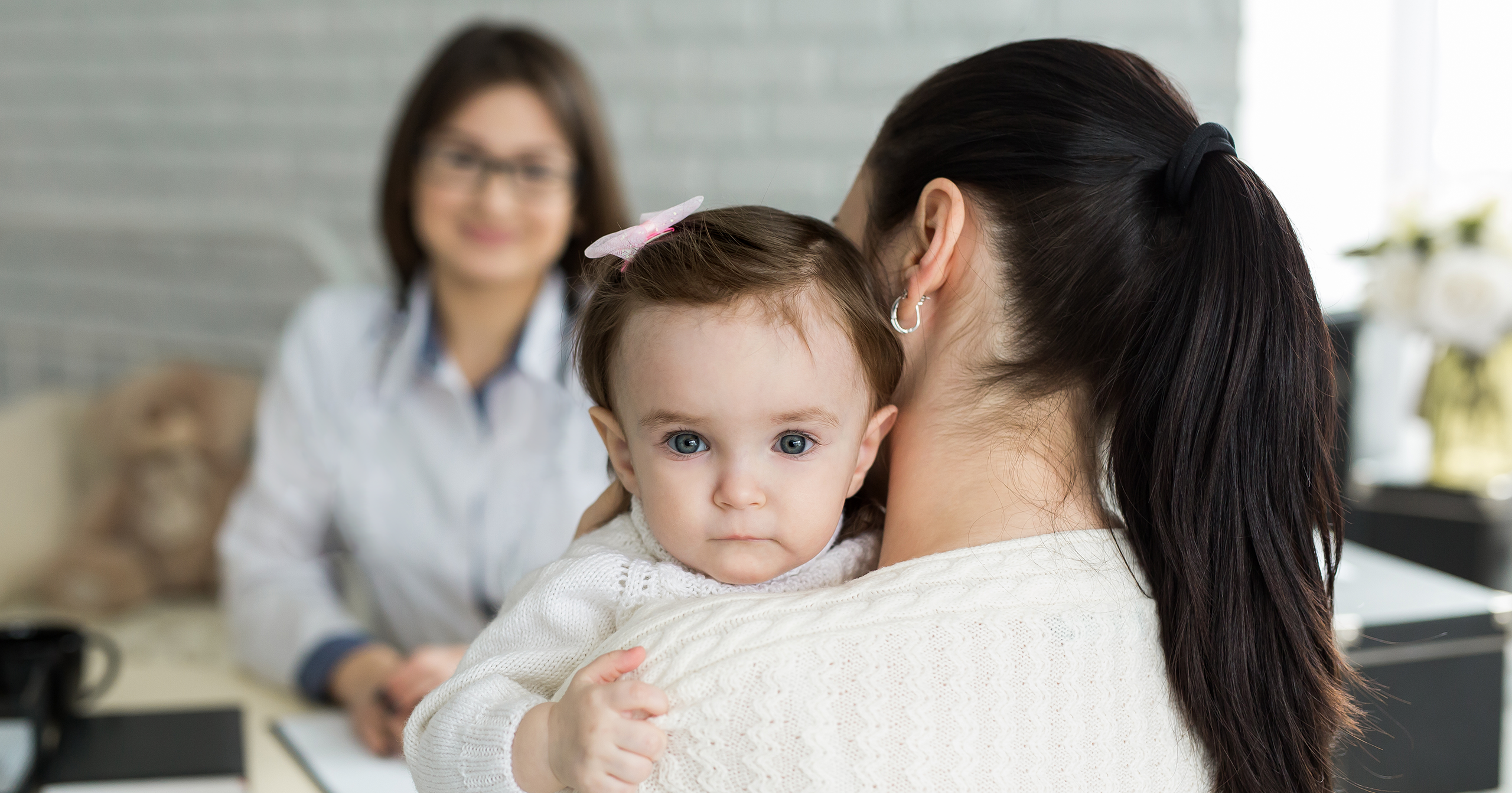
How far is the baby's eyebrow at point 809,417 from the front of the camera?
77 cm

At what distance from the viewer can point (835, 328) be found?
79cm

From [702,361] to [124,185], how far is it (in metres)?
2.92

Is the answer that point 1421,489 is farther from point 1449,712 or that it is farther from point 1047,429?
point 1047,429

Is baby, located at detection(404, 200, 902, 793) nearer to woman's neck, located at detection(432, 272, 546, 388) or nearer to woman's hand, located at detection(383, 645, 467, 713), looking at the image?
woman's hand, located at detection(383, 645, 467, 713)

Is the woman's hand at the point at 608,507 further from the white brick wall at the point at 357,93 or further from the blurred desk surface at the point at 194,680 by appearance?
the white brick wall at the point at 357,93

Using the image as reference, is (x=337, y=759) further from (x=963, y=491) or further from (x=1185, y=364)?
(x=1185, y=364)

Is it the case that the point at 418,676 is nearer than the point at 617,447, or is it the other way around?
the point at 617,447

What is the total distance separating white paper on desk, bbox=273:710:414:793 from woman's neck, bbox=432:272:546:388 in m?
0.63

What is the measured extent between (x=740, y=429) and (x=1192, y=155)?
34 cm

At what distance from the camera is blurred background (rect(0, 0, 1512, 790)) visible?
178 centimetres

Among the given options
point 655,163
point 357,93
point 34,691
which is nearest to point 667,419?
point 34,691

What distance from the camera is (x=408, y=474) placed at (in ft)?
6.20

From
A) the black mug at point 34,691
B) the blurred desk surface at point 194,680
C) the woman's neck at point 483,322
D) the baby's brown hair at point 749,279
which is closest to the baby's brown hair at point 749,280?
the baby's brown hair at point 749,279

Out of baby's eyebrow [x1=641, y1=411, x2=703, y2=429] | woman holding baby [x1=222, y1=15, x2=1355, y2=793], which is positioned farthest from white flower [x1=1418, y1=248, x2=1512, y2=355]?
baby's eyebrow [x1=641, y1=411, x2=703, y2=429]
